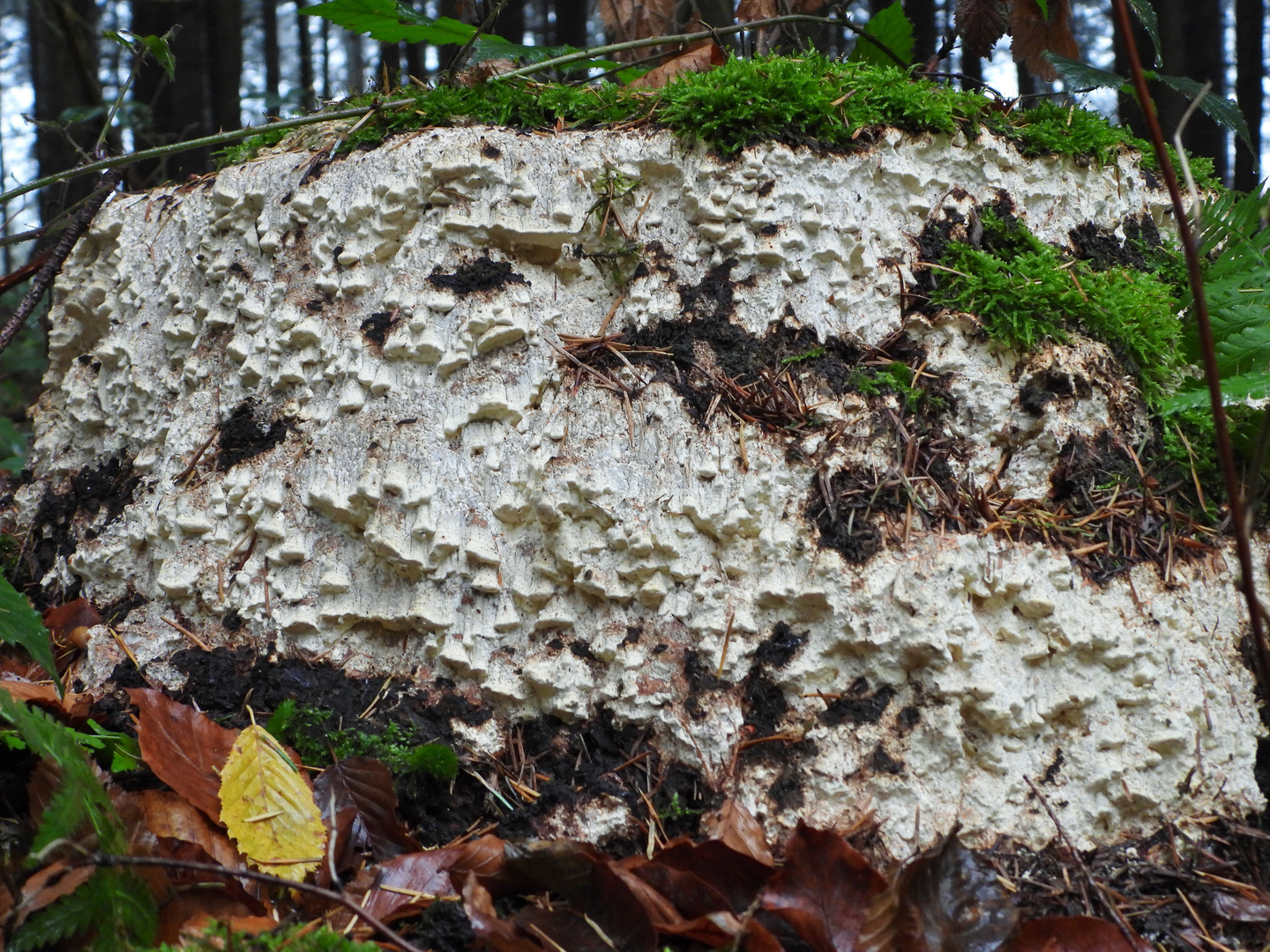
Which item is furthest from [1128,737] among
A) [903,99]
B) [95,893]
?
[95,893]

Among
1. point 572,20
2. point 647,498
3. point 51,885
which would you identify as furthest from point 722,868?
point 572,20

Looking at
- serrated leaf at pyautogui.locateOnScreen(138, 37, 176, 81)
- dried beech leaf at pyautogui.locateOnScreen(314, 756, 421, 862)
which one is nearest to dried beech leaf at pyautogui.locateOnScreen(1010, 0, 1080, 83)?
serrated leaf at pyautogui.locateOnScreen(138, 37, 176, 81)

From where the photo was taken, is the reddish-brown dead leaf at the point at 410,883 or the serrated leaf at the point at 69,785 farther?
the reddish-brown dead leaf at the point at 410,883

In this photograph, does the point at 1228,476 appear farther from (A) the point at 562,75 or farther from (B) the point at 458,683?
(A) the point at 562,75

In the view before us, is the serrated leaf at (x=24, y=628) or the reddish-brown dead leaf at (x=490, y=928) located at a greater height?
the serrated leaf at (x=24, y=628)

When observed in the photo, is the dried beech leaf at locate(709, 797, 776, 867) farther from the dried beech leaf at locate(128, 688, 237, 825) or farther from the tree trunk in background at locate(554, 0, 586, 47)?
the tree trunk in background at locate(554, 0, 586, 47)

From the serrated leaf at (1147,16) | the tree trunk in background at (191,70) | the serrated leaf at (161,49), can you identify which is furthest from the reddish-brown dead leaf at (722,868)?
the tree trunk in background at (191,70)

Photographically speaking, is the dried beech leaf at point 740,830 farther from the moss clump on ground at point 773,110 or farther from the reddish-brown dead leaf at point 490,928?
the moss clump on ground at point 773,110
